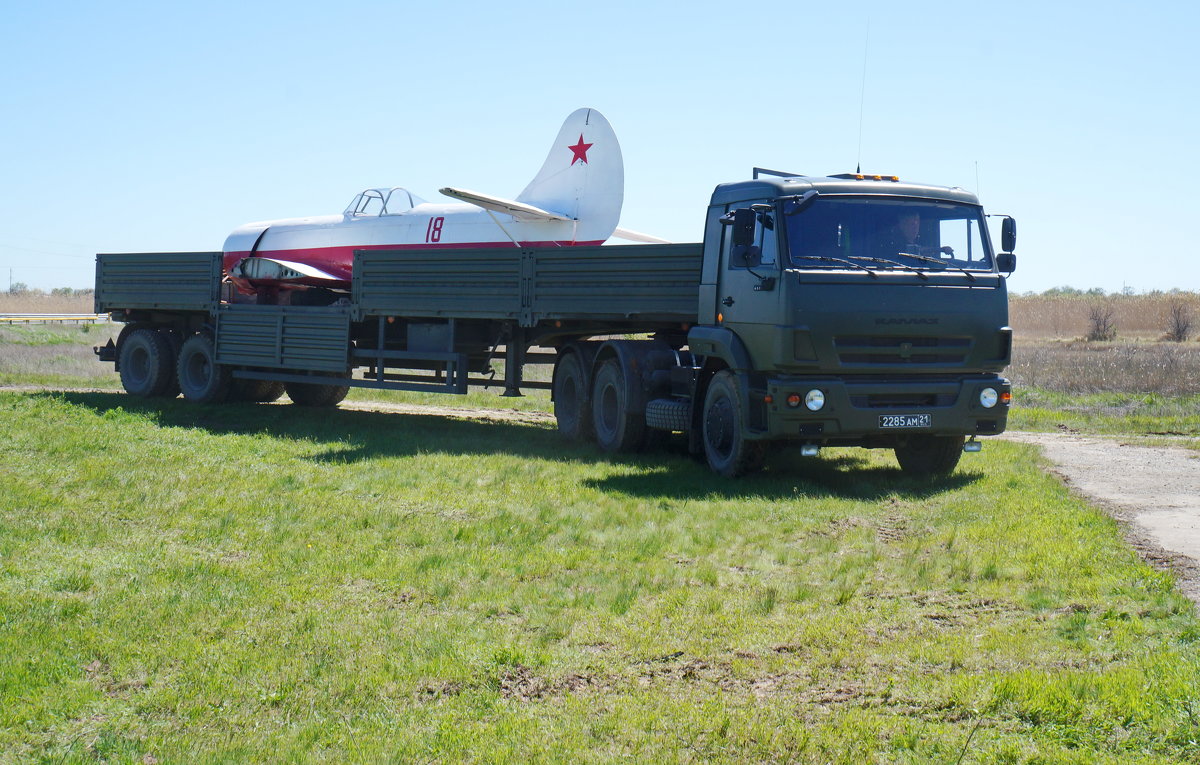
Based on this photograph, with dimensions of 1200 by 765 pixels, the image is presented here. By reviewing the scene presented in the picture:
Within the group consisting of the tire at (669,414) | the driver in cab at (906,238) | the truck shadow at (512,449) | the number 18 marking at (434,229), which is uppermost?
the number 18 marking at (434,229)

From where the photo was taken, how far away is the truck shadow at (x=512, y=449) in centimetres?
1159

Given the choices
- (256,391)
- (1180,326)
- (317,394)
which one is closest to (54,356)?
(256,391)

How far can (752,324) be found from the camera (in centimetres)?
1154

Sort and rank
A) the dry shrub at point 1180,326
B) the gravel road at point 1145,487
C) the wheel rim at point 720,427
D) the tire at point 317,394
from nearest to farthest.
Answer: the gravel road at point 1145,487 < the wheel rim at point 720,427 < the tire at point 317,394 < the dry shrub at point 1180,326

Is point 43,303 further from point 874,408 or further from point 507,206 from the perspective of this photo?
point 874,408

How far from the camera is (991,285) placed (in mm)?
11484

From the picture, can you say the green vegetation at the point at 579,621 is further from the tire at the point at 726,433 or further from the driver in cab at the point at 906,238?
the driver in cab at the point at 906,238

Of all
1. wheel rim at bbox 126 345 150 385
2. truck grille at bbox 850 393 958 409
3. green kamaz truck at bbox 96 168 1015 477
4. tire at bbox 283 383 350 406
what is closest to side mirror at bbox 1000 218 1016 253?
green kamaz truck at bbox 96 168 1015 477

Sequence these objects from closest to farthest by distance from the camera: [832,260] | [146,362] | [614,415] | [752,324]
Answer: [832,260], [752,324], [614,415], [146,362]

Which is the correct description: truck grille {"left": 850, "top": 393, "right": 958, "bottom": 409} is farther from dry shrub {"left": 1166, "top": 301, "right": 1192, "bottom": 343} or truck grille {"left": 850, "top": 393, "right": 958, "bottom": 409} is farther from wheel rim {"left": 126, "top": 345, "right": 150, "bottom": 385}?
dry shrub {"left": 1166, "top": 301, "right": 1192, "bottom": 343}

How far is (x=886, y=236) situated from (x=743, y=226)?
1.41m

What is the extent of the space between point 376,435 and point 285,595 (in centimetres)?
873

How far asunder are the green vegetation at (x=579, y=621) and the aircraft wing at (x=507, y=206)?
19.5 ft

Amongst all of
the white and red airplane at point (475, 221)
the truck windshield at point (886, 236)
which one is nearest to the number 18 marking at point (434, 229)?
the white and red airplane at point (475, 221)
